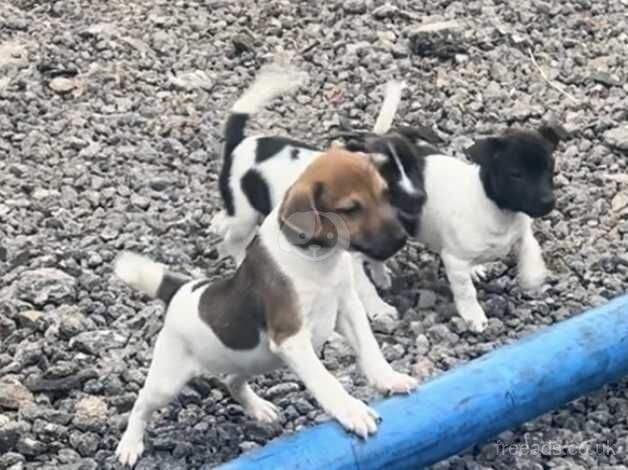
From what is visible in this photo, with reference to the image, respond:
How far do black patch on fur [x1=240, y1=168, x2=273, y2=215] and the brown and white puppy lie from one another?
1.02m

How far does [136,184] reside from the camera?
7.17m

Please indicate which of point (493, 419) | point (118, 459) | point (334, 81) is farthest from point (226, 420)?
point (334, 81)

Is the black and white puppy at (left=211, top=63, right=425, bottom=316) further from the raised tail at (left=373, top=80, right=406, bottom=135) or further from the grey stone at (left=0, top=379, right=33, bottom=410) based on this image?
the grey stone at (left=0, top=379, right=33, bottom=410)

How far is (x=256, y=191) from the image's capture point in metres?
6.27

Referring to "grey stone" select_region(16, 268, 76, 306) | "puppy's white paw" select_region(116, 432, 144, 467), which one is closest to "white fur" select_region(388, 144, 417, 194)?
"grey stone" select_region(16, 268, 76, 306)

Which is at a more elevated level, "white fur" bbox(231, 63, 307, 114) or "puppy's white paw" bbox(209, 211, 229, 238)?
"white fur" bbox(231, 63, 307, 114)

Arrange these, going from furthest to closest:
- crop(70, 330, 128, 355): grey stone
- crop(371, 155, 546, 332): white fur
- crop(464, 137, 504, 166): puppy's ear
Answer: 1. crop(371, 155, 546, 332): white fur
2. crop(464, 137, 504, 166): puppy's ear
3. crop(70, 330, 128, 355): grey stone

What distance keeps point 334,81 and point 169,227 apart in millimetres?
1769

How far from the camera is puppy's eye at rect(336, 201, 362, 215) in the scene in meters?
4.72

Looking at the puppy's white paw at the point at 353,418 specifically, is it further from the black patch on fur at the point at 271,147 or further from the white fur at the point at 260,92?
the white fur at the point at 260,92

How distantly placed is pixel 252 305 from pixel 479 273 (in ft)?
5.87

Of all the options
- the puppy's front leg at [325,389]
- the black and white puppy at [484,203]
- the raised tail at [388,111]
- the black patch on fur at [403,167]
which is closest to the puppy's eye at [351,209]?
the puppy's front leg at [325,389]

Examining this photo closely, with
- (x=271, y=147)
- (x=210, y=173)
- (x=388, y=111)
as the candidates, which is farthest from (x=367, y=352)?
(x=210, y=173)

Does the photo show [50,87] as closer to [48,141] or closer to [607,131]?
[48,141]
